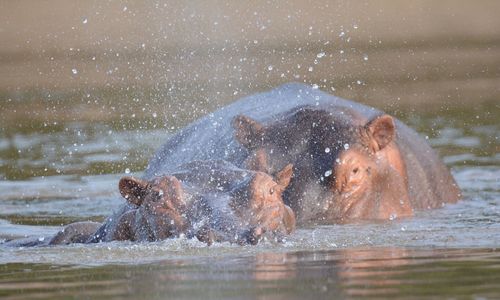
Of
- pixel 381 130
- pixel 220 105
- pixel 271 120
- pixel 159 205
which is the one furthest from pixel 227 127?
pixel 220 105

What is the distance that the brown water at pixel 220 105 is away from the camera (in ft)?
23.4

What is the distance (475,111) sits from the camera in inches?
658

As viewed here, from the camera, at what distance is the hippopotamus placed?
8.08m

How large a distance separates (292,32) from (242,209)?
16.6m

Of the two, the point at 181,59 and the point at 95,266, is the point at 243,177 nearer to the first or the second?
the point at 95,266

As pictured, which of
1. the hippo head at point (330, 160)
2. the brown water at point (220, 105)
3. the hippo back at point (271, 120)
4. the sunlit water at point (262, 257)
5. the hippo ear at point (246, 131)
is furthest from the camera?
the hippo back at point (271, 120)

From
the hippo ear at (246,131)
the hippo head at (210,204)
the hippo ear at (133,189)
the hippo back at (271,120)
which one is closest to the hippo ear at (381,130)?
the hippo back at (271,120)

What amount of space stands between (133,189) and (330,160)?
214 centimetres

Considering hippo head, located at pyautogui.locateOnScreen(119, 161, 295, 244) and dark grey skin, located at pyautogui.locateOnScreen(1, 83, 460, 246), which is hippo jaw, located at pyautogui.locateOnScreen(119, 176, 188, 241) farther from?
dark grey skin, located at pyautogui.locateOnScreen(1, 83, 460, 246)

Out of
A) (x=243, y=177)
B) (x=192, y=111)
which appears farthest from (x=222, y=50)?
(x=243, y=177)

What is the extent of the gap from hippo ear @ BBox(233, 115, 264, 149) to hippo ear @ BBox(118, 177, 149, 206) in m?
1.97

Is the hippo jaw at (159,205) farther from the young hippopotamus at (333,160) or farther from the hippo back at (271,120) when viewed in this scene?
the hippo back at (271,120)

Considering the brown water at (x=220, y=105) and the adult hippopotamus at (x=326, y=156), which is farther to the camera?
the adult hippopotamus at (x=326, y=156)

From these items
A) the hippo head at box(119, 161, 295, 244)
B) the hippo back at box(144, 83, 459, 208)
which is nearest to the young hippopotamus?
the hippo back at box(144, 83, 459, 208)
